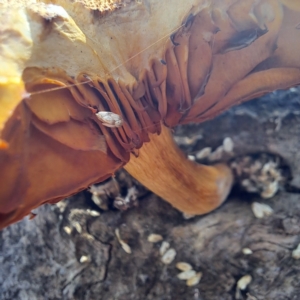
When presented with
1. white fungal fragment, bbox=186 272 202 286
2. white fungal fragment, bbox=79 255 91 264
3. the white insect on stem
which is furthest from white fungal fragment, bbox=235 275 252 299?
the white insect on stem

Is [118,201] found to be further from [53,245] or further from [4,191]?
[4,191]

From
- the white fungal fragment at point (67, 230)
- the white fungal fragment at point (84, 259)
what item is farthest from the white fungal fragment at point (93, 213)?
the white fungal fragment at point (84, 259)

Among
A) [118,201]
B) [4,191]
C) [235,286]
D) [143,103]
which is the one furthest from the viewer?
[118,201]

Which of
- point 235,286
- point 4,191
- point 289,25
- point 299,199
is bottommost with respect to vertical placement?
point 235,286

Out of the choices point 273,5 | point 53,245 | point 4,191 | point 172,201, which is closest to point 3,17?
point 4,191

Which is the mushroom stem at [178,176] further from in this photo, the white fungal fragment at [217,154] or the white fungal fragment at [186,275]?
the white fungal fragment at [186,275]
